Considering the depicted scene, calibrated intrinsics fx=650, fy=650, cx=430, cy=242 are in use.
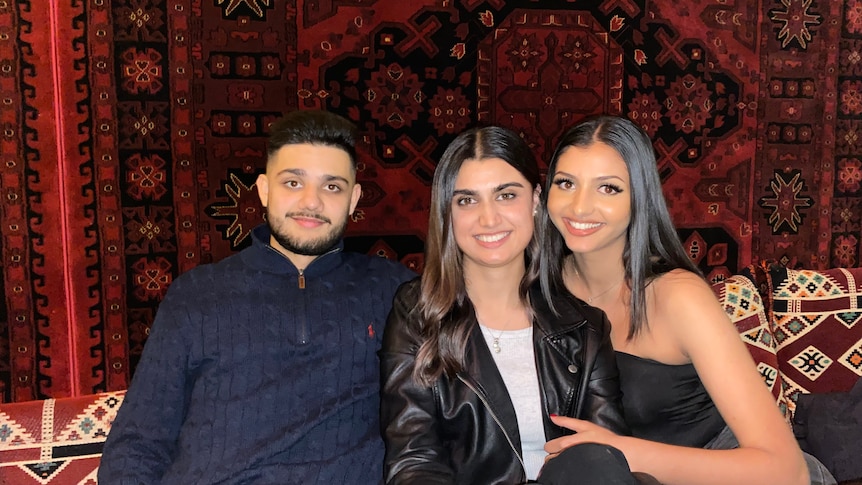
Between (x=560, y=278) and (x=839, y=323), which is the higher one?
→ (x=560, y=278)

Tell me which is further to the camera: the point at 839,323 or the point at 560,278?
the point at 839,323

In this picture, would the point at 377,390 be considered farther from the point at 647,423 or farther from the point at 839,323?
the point at 839,323

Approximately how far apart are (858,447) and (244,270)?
2194 mm

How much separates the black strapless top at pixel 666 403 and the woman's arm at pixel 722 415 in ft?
0.32

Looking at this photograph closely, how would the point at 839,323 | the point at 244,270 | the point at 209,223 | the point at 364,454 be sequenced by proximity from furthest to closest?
the point at 209,223 → the point at 839,323 → the point at 244,270 → the point at 364,454

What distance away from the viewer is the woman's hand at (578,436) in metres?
1.66

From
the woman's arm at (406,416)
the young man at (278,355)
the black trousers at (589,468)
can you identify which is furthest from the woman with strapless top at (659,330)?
the young man at (278,355)

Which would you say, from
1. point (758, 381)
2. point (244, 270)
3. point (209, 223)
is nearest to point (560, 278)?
point (758, 381)

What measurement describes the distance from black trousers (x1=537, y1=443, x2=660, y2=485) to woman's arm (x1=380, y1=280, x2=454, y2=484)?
0.29m

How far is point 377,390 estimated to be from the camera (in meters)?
2.04

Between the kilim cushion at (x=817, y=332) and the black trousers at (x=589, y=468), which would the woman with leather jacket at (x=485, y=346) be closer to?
the black trousers at (x=589, y=468)

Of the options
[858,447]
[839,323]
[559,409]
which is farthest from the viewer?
[839,323]

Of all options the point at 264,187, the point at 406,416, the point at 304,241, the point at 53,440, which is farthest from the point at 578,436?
the point at 53,440

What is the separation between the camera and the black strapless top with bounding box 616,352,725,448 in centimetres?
196
